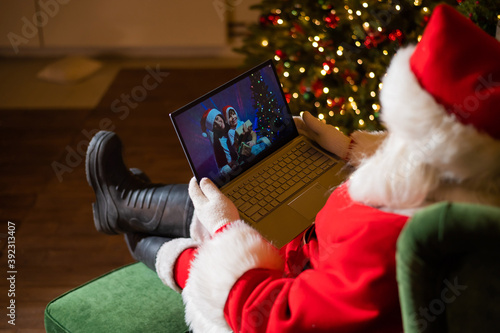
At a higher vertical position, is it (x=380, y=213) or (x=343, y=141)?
(x=380, y=213)

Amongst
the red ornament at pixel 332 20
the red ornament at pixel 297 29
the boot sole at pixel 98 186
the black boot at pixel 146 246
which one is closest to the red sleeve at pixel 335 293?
the black boot at pixel 146 246

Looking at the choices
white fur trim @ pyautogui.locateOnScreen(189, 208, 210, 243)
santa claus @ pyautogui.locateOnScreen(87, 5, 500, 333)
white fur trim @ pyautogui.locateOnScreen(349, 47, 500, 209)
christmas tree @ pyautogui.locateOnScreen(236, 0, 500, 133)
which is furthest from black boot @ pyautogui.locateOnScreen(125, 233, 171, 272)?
christmas tree @ pyautogui.locateOnScreen(236, 0, 500, 133)

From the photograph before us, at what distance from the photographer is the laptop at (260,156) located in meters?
1.22

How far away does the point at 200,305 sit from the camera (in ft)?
3.51

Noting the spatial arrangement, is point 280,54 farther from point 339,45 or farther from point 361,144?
point 361,144

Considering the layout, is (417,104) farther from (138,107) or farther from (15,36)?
(15,36)

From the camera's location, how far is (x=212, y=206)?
115 centimetres

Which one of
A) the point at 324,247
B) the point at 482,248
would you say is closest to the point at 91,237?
the point at 324,247

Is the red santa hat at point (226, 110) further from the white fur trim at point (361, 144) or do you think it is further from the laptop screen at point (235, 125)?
the white fur trim at point (361, 144)

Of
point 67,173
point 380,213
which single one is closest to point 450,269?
point 380,213

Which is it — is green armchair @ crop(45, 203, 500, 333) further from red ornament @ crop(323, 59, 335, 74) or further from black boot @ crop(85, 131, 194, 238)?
red ornament @ crop(323, 59, 335, 74)

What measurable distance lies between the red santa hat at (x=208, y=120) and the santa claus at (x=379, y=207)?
0.13m

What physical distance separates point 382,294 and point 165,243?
27.2 inches

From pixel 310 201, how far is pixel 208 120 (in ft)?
0.97
